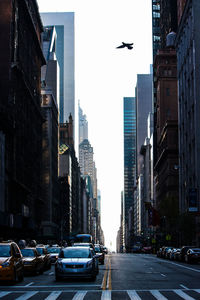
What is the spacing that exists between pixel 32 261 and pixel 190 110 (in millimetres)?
64336

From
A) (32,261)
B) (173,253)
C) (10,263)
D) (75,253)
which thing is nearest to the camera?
(10,263)

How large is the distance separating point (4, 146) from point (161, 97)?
82710mm

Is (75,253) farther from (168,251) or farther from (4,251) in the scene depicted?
(168,251)

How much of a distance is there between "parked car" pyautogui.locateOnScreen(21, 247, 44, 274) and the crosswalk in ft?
31.4

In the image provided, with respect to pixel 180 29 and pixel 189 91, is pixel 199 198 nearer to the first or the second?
pixel 189 91

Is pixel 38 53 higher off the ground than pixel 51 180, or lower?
higher

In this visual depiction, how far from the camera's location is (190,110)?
90.9 m

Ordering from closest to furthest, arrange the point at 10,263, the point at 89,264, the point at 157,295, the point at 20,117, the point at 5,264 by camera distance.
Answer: the point at 157,295
the point at 5,264
the point at 10,263
the point at 89,264
the point at 20,117

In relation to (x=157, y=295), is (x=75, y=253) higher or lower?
higher

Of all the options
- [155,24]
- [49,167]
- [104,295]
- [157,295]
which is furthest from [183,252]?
[155,24]

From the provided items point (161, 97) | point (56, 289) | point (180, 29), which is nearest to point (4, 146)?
point (180, 29)

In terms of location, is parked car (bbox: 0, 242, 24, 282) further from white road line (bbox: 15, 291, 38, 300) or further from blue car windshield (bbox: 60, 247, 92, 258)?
white road line (bbox: 15, 291, 38, 300)

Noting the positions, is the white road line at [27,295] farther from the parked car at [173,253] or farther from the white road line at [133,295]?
the parked car at [173,253]

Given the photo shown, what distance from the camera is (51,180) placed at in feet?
457
